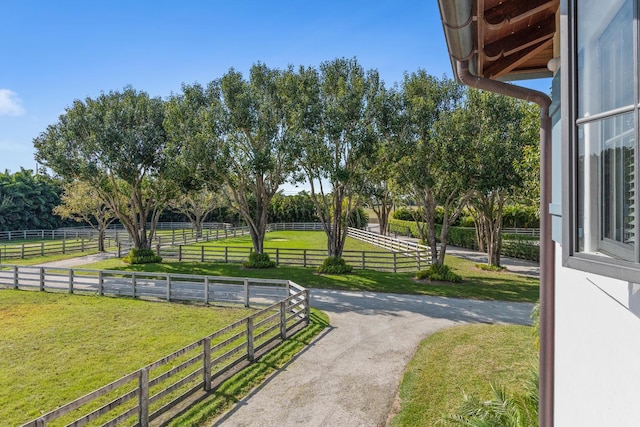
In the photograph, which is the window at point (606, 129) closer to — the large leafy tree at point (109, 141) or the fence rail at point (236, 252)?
the fence rail at point (236, 252)

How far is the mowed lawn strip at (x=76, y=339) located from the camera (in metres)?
6.23

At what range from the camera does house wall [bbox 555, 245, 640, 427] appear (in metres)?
1.50

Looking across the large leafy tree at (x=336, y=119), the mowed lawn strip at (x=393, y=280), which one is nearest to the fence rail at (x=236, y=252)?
the mowed lawn strip at (x=393, y=280)

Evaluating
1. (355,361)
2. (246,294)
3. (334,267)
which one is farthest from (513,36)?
(334,267)

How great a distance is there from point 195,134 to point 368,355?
13.8 metres

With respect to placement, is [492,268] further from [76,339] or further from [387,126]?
[76,339]

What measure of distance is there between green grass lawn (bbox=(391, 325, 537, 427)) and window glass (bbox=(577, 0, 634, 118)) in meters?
4.39

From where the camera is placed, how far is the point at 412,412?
5.50 metres

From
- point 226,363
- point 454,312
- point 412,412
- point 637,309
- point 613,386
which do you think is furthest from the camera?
point 454,312

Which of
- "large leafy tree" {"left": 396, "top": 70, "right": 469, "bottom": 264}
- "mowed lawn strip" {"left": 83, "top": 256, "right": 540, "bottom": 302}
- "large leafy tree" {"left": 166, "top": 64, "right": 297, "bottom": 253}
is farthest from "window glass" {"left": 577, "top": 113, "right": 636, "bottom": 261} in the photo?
"large leafy tree" {"left": 166, "top": 64, "right": 297, "bottom": 253}

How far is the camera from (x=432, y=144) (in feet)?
48.2

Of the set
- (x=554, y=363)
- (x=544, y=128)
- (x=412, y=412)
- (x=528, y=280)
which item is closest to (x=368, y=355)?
(x=412, y=412)

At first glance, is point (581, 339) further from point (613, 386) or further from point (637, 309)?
point (637, 309)

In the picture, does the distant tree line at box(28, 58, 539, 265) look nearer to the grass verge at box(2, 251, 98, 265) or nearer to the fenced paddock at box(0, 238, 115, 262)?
the grass verge at box(2, 251, 98, 265)
